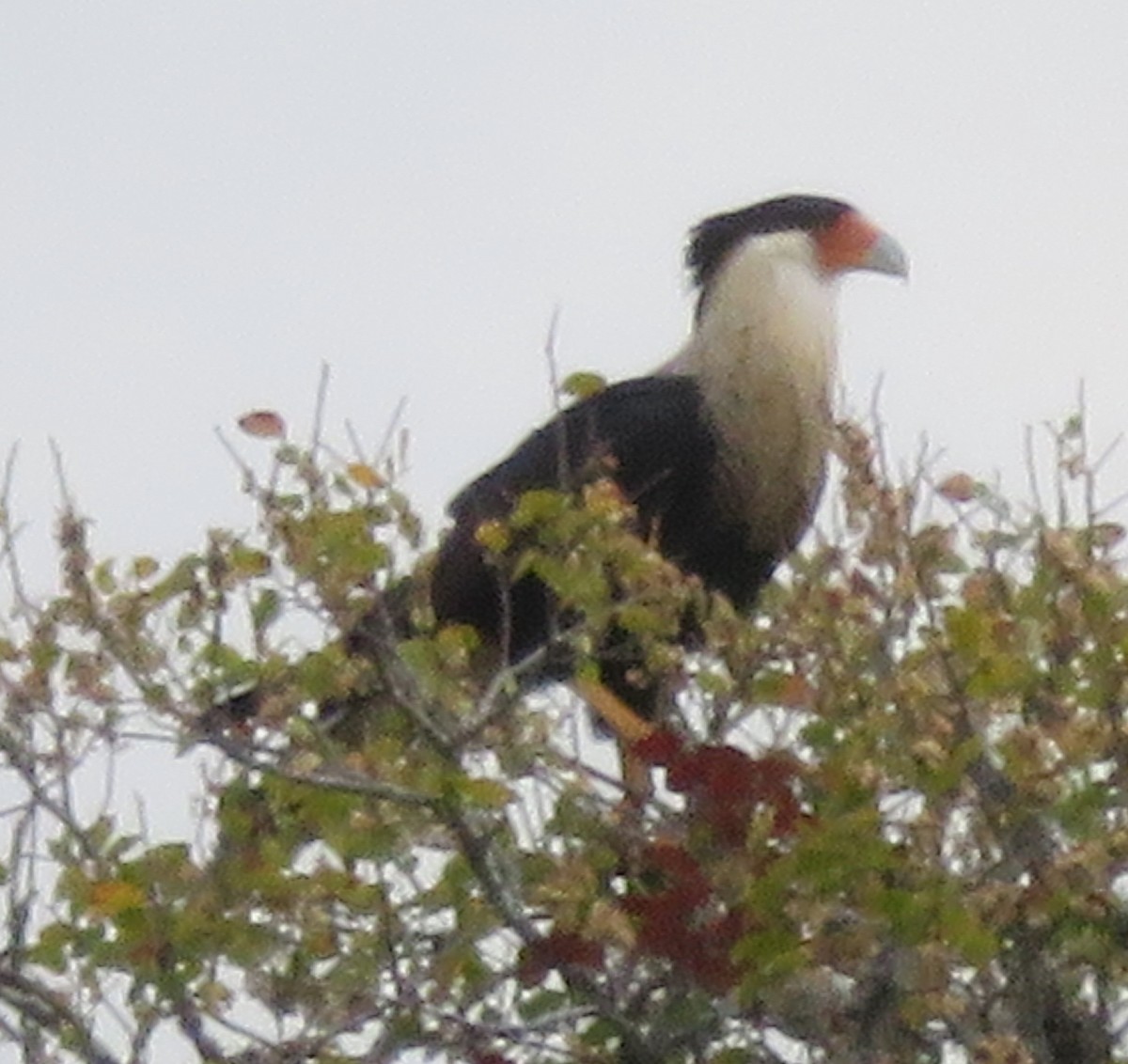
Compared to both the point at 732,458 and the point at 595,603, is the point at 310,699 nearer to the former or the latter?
the point at 595,603

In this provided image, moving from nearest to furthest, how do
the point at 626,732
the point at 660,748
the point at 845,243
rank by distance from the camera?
1. the point at 660,748
2. the point at 626,732
3. the point at 845,243

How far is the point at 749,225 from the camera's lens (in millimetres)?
6332

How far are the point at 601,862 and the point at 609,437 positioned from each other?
104 inches

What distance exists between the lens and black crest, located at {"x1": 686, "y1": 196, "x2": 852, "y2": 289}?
625cm

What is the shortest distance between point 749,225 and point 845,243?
0.80 ft

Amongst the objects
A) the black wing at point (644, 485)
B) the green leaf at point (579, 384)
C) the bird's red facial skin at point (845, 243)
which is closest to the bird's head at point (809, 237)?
the bird's red facial skin at point (845, 243)

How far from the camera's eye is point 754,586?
225 inches

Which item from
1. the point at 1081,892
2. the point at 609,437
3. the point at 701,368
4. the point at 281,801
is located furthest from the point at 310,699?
the point at 701,368

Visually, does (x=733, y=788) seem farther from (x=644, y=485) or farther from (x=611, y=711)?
(x=644, y=485)

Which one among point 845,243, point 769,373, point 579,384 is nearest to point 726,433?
point 769,373

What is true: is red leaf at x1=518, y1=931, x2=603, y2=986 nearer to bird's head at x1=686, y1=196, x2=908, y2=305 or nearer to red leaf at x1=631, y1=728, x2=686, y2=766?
red leaf at x1=631, y1=728, x2=686, y2=766

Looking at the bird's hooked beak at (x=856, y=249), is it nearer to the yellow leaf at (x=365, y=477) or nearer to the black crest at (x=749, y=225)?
the black crest at (x=749, y=225)

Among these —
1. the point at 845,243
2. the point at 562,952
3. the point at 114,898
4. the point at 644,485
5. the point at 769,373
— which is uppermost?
the point at 845,243

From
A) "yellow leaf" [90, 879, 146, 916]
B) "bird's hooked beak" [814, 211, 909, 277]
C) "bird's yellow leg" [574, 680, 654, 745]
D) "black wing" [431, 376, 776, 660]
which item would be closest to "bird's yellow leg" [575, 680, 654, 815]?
"bird's yellow leg" [574, 680, 654, 745]
